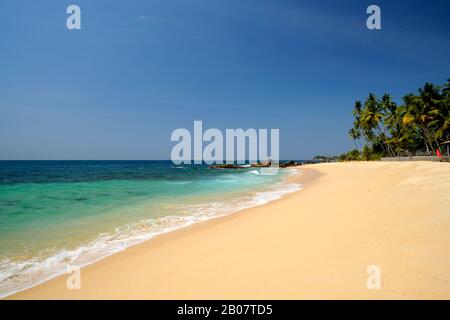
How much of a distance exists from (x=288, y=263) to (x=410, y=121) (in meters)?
41.0

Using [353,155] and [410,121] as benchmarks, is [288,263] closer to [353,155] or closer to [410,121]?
[410,121]

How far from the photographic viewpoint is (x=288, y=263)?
389cm

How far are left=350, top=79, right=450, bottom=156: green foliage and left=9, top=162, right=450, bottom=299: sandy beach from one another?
118 feet

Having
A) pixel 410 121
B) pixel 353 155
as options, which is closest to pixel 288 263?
pixel 410 121

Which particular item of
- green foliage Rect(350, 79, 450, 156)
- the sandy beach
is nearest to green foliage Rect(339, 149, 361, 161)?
green foliage Rect(350, 79, 450, 156)

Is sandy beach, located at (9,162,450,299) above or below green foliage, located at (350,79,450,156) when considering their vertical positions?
below

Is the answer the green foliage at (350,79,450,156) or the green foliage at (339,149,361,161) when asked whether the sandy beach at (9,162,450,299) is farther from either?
the green foliage at (339,149,361,161)

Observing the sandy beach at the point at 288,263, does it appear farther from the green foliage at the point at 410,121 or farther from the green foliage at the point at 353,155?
the green foliage at the point at 353,155

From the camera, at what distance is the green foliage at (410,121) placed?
32281 mm

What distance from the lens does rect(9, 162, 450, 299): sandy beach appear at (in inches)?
122

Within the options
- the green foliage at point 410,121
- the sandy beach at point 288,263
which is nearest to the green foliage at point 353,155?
the green foliage at point 410,121

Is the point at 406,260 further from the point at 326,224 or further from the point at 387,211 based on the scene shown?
the point at 387,211

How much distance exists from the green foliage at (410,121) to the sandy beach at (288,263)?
35833mm
